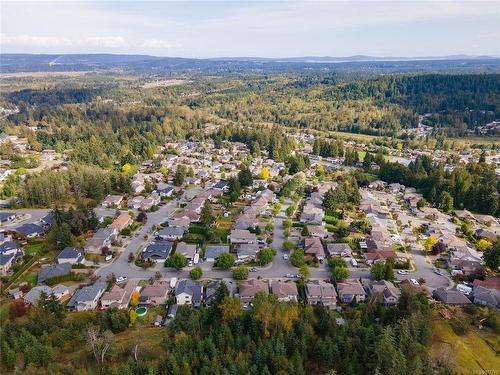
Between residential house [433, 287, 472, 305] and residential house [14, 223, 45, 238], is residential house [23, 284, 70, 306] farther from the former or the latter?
residential house [433, 287, 472, 305]

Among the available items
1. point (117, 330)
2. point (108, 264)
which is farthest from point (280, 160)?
point (117, 330)

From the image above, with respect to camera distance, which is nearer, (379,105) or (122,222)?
(122,222)

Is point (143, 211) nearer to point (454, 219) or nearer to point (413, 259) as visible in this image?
point (413, 259)

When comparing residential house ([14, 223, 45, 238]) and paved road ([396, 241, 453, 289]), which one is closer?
paved road ([396, 241, 453, 289])

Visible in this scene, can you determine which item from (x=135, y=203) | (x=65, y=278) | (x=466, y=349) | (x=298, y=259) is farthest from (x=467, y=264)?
(x=135, y=203)

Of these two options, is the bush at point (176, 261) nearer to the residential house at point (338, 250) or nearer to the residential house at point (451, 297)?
the residential house at point (338, 250)

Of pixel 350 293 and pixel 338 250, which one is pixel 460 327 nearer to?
pixel 350 293

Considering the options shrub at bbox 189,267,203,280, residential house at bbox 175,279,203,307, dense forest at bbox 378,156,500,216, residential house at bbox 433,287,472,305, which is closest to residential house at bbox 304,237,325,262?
residential house at bbox 433,287,472,305
